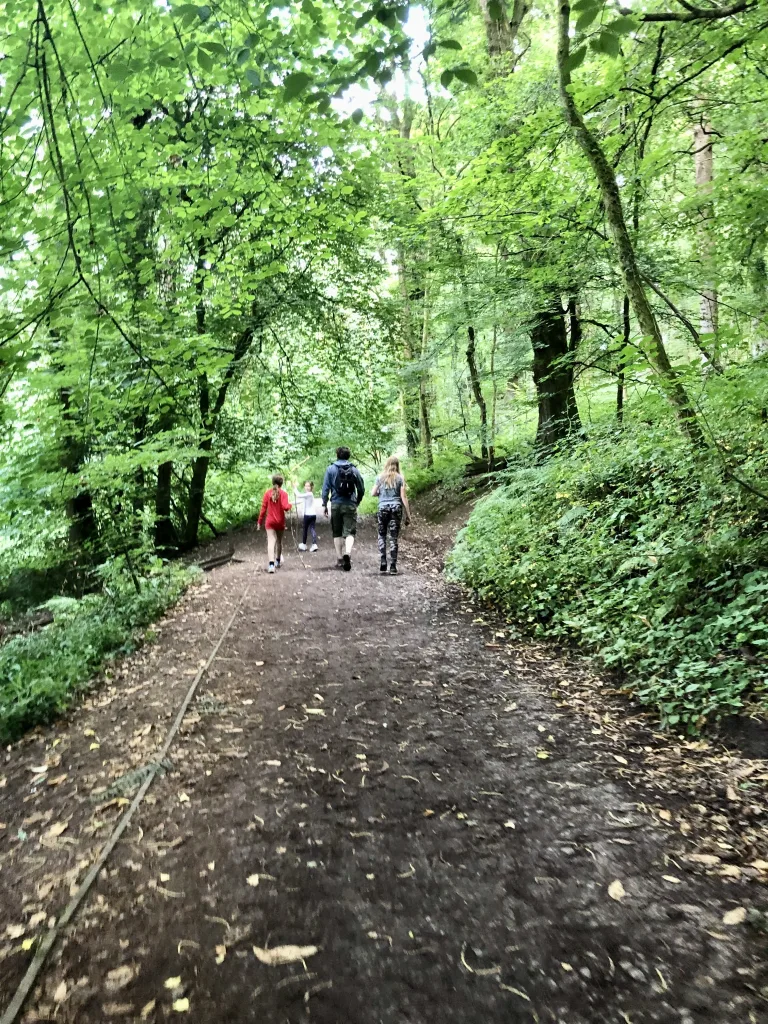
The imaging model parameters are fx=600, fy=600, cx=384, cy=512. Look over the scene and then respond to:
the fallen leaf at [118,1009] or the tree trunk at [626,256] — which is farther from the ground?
the tree trunk at [626,256]

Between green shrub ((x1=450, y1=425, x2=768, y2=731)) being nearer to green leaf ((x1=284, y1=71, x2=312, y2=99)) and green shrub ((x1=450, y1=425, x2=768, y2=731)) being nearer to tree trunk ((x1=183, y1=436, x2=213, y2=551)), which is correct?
green leaf ((x1=284, y1=71, x2=312, y2=99))

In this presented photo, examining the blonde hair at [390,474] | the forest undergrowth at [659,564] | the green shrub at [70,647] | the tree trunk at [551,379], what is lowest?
the green shrub at [70,647]

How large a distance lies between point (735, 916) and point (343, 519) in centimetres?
918

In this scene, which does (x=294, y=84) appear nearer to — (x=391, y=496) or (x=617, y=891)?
(x=617, y=891)

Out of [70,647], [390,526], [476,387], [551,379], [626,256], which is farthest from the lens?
[476,387]

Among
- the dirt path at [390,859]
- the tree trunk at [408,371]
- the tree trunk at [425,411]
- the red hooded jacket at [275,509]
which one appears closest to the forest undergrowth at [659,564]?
the dirt path at [390,859]

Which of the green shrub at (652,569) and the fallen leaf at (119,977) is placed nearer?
the fallen leaf at (119,977)

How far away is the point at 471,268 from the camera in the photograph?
13016 mm

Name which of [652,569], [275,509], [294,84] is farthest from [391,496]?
[294,84]

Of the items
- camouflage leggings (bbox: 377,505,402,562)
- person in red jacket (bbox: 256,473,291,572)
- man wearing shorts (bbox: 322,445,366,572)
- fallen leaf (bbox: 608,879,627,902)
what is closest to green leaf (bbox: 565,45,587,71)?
fallen leaf (bbox: 608,879,627,902)

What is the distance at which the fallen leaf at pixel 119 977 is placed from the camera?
2381mm

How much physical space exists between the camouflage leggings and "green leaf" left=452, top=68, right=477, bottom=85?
770cm

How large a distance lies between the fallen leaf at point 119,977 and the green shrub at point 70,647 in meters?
3.79

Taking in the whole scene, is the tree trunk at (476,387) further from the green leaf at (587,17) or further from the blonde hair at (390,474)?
the green leaf at (587,17)
